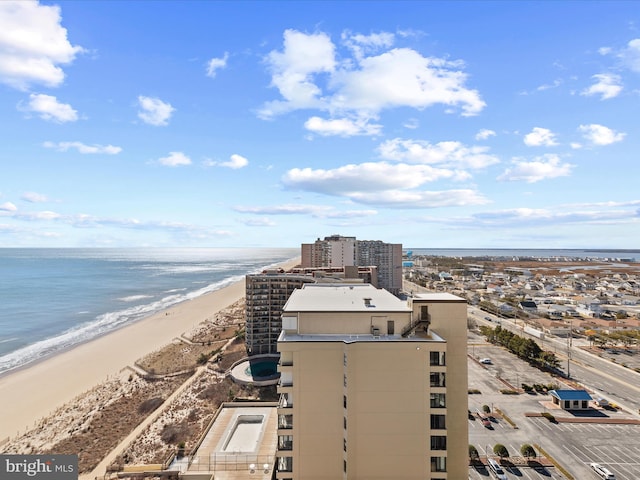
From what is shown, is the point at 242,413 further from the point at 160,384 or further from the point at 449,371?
the point at 449,371

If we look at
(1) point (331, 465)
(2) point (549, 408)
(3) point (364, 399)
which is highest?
(3) point (364, 399)

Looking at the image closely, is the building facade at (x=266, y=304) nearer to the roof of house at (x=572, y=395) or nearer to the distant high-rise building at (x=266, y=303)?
the distant high-rise building at (x=266, y=303)

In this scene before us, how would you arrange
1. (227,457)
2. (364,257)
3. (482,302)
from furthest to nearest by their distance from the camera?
1. (364,257)
2. (482,302)
3. (227,457)

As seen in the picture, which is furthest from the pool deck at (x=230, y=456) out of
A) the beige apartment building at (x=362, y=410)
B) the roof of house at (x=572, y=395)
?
the roof of house at (x=572, y=395)

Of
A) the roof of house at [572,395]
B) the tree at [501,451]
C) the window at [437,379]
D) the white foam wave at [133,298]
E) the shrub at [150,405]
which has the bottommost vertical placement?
the shrub at [150,405]

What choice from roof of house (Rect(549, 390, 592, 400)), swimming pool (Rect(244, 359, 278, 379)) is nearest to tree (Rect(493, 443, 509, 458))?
roof of house (Rect(549, 390, 592, 400))

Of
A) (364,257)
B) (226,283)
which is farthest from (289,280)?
(226,283)

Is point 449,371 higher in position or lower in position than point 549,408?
higher
